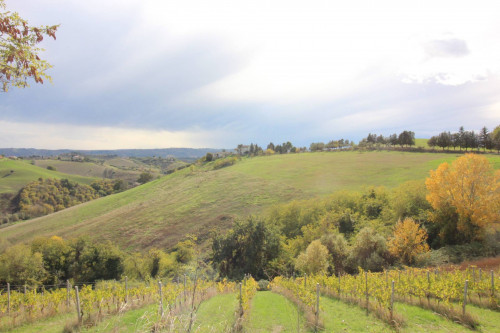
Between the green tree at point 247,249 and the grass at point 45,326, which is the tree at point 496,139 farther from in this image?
the grass at point 45,326

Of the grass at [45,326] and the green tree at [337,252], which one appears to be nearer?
the grass at [45,326]

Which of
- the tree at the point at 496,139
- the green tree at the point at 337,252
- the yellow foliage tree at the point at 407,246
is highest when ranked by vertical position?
the tree at the point at 496,139

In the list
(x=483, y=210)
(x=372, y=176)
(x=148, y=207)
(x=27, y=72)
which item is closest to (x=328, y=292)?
(x=27, y=72)

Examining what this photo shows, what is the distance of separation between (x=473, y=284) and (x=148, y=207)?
68.2 metres

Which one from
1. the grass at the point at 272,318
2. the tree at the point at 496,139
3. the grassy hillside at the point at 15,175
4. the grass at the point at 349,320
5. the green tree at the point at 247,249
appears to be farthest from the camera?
the grassy hillside at the point at 15,175

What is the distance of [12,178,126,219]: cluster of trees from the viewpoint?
98.3 meters

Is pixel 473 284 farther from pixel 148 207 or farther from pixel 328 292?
pixel 148 207

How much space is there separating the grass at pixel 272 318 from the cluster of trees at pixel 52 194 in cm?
11605

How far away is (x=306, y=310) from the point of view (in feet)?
38.7

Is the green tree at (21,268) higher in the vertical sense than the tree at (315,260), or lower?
lower

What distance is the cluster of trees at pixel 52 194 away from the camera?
98.3 m

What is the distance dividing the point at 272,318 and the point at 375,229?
95.9ft

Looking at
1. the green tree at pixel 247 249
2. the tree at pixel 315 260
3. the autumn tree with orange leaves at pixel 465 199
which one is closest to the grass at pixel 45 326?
the tree at pixel 315 260

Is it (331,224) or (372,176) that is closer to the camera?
(331,224)
